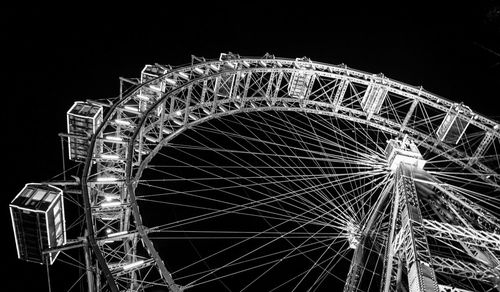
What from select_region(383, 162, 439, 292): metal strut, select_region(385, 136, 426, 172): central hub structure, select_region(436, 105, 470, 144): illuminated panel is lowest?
select_region(383, 162, 439, 292): metal strut

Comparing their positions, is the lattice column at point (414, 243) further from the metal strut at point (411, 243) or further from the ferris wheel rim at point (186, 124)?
the ferris wheel rim at point (186, 124)

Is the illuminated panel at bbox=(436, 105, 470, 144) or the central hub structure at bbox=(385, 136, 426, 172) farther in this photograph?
the illuminated panel at bbox=(436, 105, 470, 144)

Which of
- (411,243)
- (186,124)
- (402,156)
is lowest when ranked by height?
(411,243)

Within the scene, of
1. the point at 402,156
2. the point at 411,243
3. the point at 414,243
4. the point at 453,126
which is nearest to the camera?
the point at 414,243

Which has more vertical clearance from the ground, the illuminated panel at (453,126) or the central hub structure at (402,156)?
the illuminated panel at (453,126)

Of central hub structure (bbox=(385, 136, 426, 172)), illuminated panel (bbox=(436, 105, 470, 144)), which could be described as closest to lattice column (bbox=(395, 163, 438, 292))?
central hub structure (bbox=(385, 136, 426, 172))

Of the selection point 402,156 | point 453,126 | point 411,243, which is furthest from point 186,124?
point 453,126

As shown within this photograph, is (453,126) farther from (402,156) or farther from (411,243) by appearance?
(411,243)

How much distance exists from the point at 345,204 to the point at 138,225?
7.47m

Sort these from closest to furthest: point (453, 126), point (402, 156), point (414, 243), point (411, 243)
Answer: point (414, 243) → point (411, 243) → point (402, 156) → point (453, 126)

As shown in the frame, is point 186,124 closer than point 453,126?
Yes

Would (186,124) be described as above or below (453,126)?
below

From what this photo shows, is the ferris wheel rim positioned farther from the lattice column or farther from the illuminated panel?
the lattice column

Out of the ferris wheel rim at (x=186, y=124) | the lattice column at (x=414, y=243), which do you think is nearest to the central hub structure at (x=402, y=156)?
the lattice column at (x=414, y=243)
